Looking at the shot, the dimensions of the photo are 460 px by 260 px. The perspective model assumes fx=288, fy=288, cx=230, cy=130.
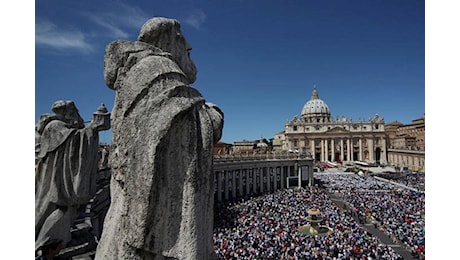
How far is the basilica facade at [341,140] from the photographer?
85.2m

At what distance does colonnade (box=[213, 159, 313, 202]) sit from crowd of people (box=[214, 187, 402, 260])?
25.0 ft

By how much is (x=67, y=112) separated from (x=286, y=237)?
535 inches

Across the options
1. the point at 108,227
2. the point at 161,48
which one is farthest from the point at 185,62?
the point at 108,227

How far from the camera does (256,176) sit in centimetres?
3659

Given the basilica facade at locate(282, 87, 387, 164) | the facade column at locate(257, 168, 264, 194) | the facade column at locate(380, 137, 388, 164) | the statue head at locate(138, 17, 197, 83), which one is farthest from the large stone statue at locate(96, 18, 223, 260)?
the facade column at locate(380, 137, 388, 164)

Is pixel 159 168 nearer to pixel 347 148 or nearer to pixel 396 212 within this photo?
pixel 396 212

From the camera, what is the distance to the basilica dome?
111 m

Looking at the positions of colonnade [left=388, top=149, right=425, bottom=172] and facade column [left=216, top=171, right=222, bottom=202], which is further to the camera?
colonnade [left=388, top=149, right=425, bottom=172]

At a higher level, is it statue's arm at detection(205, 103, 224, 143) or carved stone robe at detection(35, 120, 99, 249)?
statue's arm at detection(205, 103, 224, 143)

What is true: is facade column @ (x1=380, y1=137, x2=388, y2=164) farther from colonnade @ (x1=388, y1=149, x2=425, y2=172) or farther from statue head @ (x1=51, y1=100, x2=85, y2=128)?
statue head @ (x1=51, y1=100, x2=85, y2=128)

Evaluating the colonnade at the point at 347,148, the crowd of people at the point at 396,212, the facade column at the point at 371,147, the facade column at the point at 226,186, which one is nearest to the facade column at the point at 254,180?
the facade column at the point at 226,186

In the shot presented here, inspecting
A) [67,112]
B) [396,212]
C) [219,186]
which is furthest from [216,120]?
[219,186]

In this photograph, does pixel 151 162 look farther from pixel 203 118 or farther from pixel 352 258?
pixel 352 258

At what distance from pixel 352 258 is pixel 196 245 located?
1258 cm
